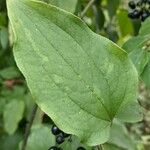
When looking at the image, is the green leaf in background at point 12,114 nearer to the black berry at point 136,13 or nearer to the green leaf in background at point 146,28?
the black berry at point 136,13

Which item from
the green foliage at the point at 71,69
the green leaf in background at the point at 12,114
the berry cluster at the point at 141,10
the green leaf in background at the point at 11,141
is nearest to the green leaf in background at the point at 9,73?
the green leaf in background at the point at 12,114

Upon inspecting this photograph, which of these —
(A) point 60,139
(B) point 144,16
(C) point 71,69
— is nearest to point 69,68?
(C) point 71,69

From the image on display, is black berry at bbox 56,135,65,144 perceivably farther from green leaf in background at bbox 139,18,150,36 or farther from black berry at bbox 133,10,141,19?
black berry at bbox 133,10,141,19

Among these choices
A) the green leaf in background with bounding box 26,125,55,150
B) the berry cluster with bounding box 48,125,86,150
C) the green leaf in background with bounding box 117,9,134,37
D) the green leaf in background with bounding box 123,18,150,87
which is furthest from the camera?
the green leaf in background with bounding box 117,9,134,37

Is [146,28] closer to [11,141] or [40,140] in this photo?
[40,140]

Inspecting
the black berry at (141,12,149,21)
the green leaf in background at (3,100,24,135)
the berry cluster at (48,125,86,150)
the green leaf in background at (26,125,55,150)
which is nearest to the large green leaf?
the berry cluster at (48,125,86,150)

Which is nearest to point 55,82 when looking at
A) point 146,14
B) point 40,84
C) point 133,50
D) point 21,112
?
point 40,84

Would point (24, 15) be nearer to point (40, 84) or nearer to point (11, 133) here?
point (40, 84)
